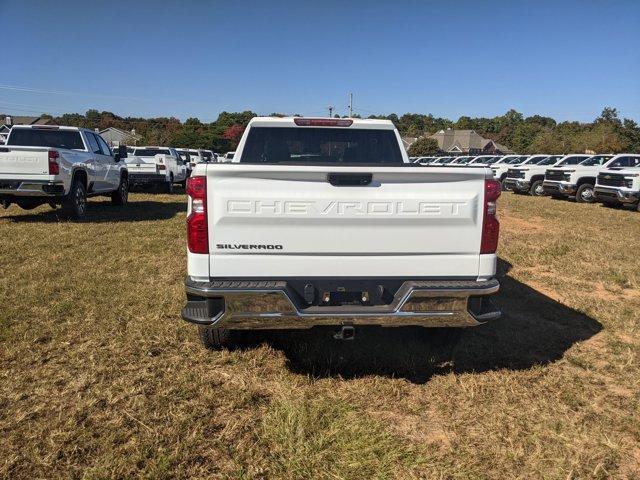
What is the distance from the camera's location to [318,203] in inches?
116

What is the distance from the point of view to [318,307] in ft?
9.95

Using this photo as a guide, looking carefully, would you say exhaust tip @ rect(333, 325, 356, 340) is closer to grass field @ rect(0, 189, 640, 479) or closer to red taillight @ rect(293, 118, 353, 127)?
grass field @ rect(0, 189, 640, 479)

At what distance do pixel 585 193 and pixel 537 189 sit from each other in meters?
3.24

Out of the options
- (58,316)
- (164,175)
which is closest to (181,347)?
(58,316)

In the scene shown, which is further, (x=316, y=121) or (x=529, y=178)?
(x=529, y=178)

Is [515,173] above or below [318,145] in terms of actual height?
below

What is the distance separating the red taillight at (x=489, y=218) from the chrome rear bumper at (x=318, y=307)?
242mm

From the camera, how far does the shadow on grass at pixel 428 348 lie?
369 centimetres

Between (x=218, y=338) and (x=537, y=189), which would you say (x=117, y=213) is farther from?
(x=537, y=189)

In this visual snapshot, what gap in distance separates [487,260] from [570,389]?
118 cm

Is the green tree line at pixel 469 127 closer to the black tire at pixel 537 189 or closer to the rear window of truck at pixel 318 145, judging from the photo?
the black tire at pixel 537 189

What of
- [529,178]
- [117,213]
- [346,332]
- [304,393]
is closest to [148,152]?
[117,213]

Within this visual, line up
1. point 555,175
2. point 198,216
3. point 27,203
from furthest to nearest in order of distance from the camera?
point 555,175
point 27,203
point 198,216

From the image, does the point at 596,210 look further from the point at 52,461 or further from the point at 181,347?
the point at 52,461
